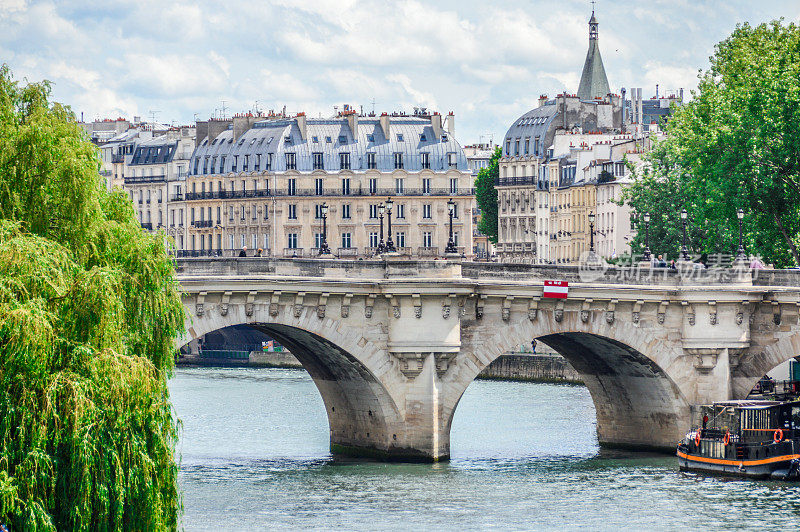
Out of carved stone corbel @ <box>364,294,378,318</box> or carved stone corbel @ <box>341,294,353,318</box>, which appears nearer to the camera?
carved stone corbel @ <box>341,294,353,318</box>

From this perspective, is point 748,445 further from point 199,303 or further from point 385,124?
point 385,124

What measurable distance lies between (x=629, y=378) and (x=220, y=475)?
12995mm

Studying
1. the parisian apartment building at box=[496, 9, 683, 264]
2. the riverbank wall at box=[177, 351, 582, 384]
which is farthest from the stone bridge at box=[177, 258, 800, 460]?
the parisian apartment building at box=[496, 9, 683, 264]

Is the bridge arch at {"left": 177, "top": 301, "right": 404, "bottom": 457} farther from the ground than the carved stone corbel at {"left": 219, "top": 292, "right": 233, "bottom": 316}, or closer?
closer

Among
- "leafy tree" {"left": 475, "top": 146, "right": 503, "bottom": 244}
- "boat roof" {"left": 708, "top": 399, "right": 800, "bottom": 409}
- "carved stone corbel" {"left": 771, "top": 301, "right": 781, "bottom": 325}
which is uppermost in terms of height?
"leafy tree" {"left": 475, "top": 146, "right": 503, "bottom": 244}

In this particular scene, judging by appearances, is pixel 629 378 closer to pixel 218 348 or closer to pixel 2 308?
pixel 2 308

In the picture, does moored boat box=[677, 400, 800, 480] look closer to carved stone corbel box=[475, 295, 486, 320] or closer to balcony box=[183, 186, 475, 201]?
carved stone corbel box=[475, 295, 486, 320]

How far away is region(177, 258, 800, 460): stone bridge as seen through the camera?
48.6 metres

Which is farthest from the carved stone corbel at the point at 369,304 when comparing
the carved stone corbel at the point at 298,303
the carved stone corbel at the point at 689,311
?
the carved stone corbel at the point at 689,311

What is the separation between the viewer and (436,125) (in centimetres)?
11531

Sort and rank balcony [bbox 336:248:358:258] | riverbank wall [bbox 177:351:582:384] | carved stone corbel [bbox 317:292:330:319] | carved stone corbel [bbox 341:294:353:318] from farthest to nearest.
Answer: balcony [bbox 336:248:358:258], riverbank wall [bbox 177:351:582:384], carved stone corbel [bbox 341:294:353:318], carved stone corbel [bbox 317:292:330:319]

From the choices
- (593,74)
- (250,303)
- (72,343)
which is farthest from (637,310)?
(593,74)

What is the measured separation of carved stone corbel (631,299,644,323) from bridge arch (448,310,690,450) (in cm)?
21

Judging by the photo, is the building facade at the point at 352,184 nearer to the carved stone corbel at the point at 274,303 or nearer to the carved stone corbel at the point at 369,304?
the carved stone corbel at the point at 369,304
